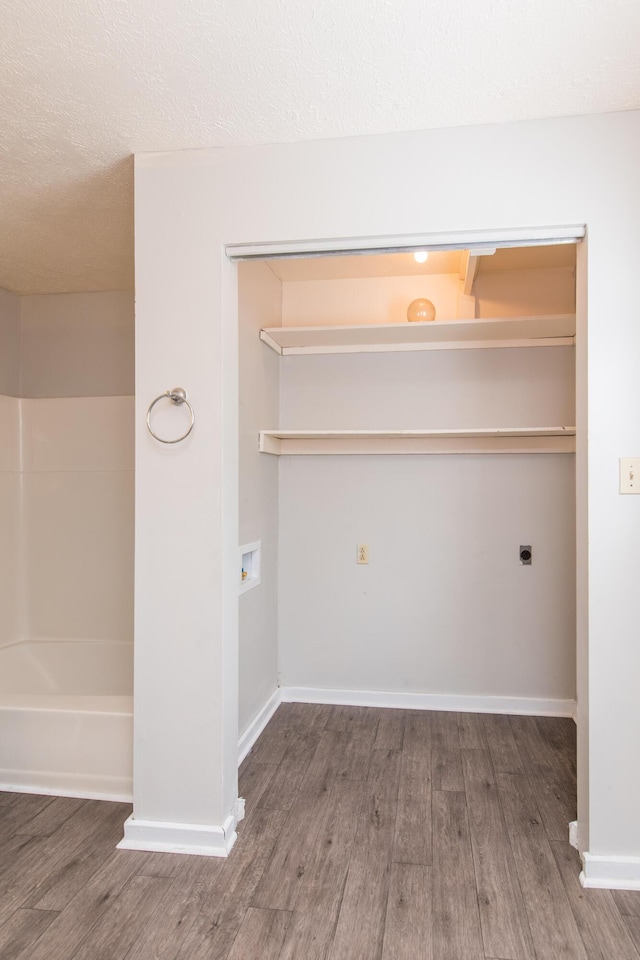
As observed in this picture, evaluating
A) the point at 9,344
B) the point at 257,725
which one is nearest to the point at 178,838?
the point at 257,725

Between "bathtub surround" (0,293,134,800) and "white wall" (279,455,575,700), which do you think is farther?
"bathtub surround" (0,293,134,800)

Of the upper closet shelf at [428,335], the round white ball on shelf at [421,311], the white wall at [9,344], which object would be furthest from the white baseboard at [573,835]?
the white wall at [9,344]

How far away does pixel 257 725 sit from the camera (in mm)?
3199

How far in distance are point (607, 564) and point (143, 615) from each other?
1.56m

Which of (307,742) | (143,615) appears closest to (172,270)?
(143,615)

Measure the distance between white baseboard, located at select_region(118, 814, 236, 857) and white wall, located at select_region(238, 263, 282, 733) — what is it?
748 mm

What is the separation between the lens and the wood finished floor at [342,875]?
1754mm

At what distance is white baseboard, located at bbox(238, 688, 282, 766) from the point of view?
2.93 meters

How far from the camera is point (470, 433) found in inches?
129

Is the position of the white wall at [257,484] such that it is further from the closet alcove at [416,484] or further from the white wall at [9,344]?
the white wall at [9,344]

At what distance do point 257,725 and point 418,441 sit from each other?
1.69 m

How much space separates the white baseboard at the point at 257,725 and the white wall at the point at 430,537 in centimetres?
16

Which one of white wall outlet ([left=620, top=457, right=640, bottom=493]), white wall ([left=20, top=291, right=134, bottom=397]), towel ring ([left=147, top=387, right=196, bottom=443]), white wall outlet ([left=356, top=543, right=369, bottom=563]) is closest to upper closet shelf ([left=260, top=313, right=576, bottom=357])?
white wall ([left=20, top=291, right=134, bottom=397])

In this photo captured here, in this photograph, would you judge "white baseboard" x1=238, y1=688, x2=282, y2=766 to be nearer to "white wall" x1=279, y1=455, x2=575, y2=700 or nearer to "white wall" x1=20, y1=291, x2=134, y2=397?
"white wall" x1=279, y1=455, x2=575, y2=700
